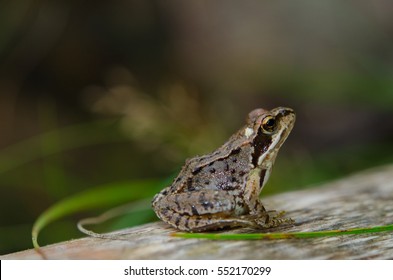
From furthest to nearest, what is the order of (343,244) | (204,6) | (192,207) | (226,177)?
(204,6)
(226,177)
(192,207)
(343,244)

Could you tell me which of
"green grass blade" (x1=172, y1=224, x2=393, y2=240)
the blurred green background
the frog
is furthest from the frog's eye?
the blurred green background

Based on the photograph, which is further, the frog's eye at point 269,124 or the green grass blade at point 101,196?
the green grass blade at point 101,196

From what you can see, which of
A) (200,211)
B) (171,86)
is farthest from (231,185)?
(171,86)

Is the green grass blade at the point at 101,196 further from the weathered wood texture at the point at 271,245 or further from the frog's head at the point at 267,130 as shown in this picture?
the frog's head at the point at 267,130

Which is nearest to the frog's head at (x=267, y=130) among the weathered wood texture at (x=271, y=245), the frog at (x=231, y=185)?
the frog at (x=231, y=185)

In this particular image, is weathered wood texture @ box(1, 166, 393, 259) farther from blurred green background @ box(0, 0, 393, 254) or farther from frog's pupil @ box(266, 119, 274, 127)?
blurred green background @ box(0, 0, 393, 254)
